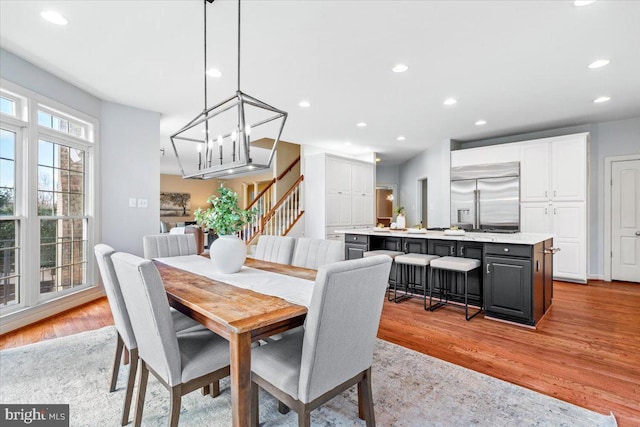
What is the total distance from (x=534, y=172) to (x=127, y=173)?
6.39 m

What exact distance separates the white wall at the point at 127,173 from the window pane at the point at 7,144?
0.98 metres

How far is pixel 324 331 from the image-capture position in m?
1.26

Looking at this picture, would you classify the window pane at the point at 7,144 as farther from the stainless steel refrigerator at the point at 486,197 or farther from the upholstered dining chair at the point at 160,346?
the stainless steel refrigerator at the point at 486,197

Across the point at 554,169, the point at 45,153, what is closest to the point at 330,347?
the point at 45,153

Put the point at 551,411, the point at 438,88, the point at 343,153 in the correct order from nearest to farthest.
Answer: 1. the point at 551,411
2. the point at 438,88
3. the point at 343,153

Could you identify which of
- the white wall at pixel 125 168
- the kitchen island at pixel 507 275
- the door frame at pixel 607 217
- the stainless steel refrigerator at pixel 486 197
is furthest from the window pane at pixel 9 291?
the door frame at pixel 607 217

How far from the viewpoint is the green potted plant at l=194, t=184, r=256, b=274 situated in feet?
7.33

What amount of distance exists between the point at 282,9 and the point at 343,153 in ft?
18.0

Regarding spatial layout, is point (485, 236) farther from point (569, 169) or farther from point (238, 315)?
point (238, 315)

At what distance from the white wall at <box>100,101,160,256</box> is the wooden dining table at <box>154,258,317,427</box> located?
279 cm

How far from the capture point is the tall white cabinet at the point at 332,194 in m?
6.20

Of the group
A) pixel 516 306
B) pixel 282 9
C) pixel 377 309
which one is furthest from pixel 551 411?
pixel 282 9

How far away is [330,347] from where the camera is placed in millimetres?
1315

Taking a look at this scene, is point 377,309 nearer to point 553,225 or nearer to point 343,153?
point 553,225
